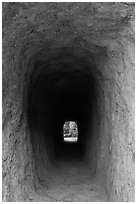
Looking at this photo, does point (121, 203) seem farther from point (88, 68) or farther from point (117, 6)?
point (88, 68)

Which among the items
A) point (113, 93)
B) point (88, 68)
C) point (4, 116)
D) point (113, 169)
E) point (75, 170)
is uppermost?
point (88, 68)

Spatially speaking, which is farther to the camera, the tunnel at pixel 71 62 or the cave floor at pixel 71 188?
the cave floor at pixel 71 188

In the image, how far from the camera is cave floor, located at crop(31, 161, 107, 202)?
5.52 m

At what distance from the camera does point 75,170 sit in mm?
8734

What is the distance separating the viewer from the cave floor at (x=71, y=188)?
18.1 ft

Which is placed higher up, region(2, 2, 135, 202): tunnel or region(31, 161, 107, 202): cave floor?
region(2, 2, 135, 202): tunnel

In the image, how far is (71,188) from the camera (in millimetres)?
6492

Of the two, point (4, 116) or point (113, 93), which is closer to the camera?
point (4, 116)

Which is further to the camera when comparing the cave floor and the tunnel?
the cave floor

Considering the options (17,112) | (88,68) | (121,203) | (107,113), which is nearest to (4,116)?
(17,112)

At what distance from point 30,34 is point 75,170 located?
18.0 feet

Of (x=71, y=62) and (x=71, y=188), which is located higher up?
(x=71, y=62)

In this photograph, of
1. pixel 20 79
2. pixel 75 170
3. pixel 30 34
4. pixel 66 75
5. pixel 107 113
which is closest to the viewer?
pixel 30 34

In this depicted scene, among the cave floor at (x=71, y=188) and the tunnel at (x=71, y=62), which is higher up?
the tunnel at (x=71, y=62)
